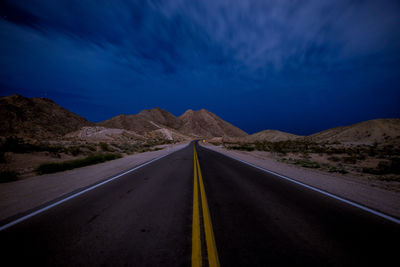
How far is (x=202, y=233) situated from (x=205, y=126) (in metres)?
134

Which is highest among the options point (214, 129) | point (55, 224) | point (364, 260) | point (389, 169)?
point (214, 129)

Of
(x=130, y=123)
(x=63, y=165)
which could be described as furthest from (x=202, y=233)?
(x=130, y=123)

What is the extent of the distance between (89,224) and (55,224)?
0.70 meters

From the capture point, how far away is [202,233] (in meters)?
2.90

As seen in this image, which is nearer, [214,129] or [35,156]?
[35,156]

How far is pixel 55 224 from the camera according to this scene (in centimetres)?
326

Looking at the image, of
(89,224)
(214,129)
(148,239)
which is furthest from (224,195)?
(214,129)

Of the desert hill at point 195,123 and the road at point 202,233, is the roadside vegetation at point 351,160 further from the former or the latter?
the desert hill at point 195,123

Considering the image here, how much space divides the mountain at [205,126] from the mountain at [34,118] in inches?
3023

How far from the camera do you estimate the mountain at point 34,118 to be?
1906 inches

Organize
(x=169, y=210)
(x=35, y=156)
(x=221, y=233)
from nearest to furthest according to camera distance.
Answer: (x=221, y=233) → (x=169, y=210) → (x=35, y=156)

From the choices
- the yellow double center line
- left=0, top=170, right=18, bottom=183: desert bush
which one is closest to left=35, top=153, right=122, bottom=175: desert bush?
left=0, top=170, right=18, bottom=183: desert bush

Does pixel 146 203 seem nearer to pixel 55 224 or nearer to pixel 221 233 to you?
pixel 55 224

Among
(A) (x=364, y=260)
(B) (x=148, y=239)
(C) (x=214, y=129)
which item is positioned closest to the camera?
(A) (x=364, y=260)
